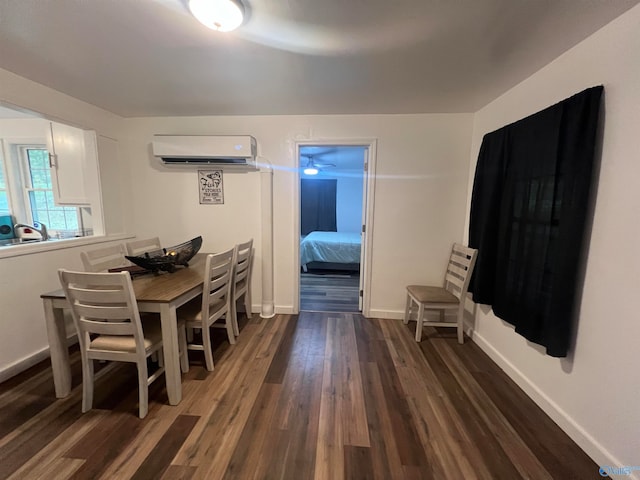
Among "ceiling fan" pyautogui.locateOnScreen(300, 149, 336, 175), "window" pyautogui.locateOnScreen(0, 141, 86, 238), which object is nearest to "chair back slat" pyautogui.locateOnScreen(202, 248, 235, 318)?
"window" pyautogui.locateOnScreen(0, 141, 86, 238)

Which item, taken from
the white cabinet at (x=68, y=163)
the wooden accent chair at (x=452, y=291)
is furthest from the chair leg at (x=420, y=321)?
the white cabinet at (x=68, y=163)

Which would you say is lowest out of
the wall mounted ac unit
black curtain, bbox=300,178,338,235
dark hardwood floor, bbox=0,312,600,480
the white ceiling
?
dark hardwood floor, bbox=0,312,600,480

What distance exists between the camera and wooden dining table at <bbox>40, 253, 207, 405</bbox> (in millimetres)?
1512

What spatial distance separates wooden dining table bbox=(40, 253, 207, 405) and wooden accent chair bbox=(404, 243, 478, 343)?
199 cm

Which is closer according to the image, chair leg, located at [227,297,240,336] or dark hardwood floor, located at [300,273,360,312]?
chair leg, located at [227,297,240,336]

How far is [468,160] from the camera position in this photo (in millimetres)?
2623

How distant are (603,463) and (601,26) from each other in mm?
2259

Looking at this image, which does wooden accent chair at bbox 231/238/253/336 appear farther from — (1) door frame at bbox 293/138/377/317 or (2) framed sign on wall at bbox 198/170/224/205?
(2) framed sign on wall at bbox 198/170/224/205

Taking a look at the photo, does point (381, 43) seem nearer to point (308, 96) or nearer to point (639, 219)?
point (308, 96)

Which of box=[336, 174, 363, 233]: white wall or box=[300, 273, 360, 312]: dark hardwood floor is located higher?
box=[336, 174, 363, 233]: white wall

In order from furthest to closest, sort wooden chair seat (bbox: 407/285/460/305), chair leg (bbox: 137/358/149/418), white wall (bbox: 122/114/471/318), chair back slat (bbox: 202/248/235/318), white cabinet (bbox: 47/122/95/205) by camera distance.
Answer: white wall (bbox: 122/114/471/318), white cabinet (bbox: 47/122/95/205), wooden chair seat (bbox: 407/285/460/305), chair back slat (bbox: 202/248/235/318), chair leg (bbox: 137/358/149/418)

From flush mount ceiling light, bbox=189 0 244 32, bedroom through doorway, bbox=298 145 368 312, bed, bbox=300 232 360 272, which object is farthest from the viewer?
bed, bbox=300 232 360 272

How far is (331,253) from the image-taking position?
4.62 m

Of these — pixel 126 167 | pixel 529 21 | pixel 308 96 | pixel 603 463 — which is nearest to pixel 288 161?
pixel 308 96
